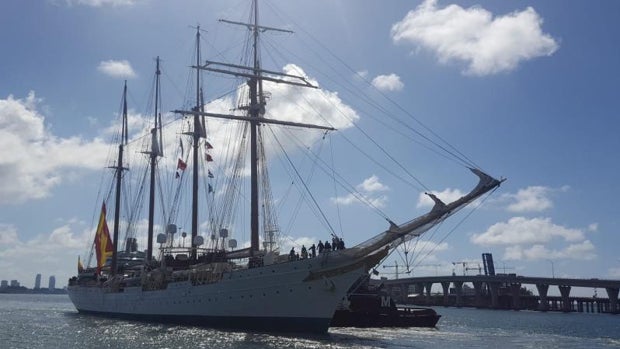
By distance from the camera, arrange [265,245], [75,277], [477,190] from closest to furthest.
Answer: [477,190] → [265,245] → [75,277]

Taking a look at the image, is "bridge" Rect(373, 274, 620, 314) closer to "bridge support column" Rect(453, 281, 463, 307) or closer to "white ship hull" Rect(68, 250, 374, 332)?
"bridge support column" Rect(453, 281, 463, 307)

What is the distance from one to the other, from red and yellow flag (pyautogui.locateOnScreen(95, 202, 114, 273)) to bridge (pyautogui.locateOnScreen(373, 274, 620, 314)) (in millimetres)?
55538

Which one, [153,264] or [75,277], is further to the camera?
[75,277]

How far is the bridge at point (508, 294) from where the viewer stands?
4909 inches

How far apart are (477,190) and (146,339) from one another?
2257cm

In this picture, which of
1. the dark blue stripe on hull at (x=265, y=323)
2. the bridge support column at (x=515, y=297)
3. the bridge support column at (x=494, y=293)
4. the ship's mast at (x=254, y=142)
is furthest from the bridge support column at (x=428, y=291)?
the dark blue stripe on hull at (x=265, y=323)

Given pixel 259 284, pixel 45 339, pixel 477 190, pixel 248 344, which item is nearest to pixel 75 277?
pixel 45 339

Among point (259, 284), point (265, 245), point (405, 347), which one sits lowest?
point (405, 347)

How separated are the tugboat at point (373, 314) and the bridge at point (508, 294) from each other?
168 ft

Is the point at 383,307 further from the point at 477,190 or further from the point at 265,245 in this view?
the point at 477,190

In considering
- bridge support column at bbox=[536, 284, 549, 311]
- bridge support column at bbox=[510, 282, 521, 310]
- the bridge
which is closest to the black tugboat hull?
the bridge

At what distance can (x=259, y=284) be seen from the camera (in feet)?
136

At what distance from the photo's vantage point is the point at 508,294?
470ft

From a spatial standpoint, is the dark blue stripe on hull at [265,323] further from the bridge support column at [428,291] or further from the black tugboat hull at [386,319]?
the bridge support column at [428,291]
